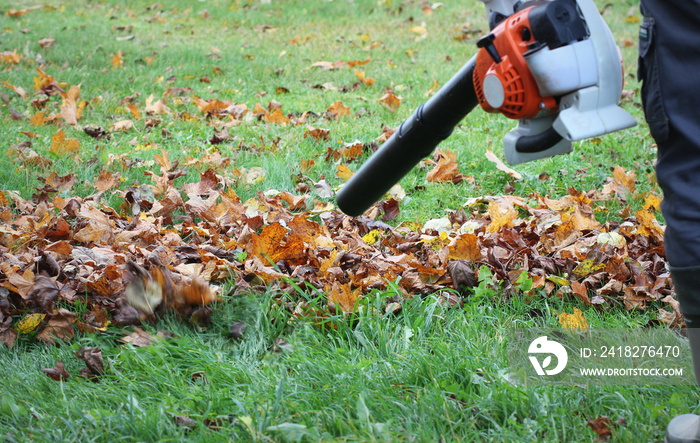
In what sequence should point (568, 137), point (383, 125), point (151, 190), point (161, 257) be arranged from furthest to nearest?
point (383, 125) → point (151, 190) → point (161, 257) → point (568, 137)

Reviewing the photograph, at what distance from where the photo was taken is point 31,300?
7.23 ft

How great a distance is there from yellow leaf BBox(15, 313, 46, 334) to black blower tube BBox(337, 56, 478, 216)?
107 cm

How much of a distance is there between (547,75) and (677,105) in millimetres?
256

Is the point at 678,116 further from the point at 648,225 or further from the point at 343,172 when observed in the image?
the point at 343,172

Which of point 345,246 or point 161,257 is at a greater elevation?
point 161,257

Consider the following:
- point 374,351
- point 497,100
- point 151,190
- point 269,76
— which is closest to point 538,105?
point 497,100

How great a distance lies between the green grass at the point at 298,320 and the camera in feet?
5.35

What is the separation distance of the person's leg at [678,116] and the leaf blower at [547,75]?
7 centimetres

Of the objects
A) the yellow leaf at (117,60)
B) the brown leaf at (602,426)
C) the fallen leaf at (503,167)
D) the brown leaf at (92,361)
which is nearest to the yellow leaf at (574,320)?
the brown leaf at (602,426)

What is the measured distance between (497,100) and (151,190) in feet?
7.84

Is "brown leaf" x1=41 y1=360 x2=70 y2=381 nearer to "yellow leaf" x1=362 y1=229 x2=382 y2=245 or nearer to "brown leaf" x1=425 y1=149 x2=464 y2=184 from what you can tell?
"yellow leaf" x1=362 y1=229 x2=382 y2=245

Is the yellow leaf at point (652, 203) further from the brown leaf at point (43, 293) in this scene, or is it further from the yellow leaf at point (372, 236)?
the brown leaf at point (43, 293)

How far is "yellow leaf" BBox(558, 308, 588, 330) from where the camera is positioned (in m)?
2.09

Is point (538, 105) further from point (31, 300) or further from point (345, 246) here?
point (31, 300)
